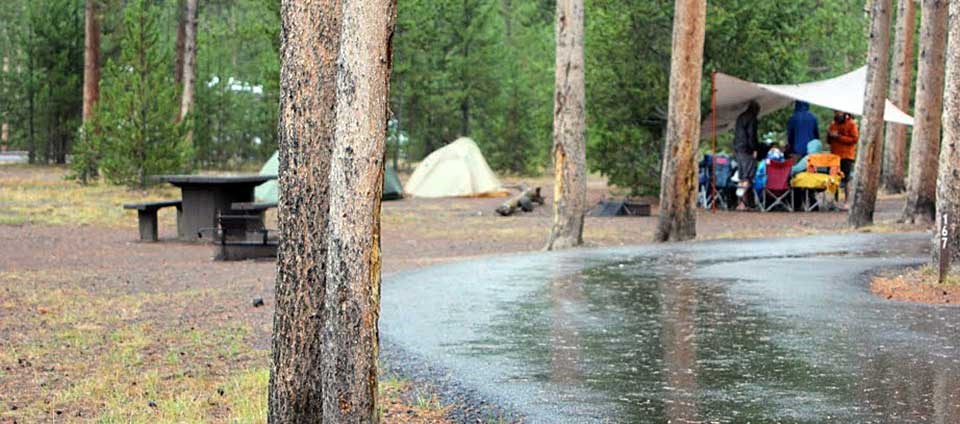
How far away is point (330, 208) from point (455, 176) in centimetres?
2930

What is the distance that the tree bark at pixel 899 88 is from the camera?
84.1ft

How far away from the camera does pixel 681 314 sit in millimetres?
10828

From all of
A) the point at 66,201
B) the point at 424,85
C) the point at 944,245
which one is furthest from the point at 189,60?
the point at 944,245

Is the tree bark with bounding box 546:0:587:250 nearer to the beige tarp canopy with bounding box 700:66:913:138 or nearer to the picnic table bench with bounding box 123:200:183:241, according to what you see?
the picnic table bench with bounding box 123:200:183:241

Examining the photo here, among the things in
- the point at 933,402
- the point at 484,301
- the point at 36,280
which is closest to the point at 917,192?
the point at 484,301

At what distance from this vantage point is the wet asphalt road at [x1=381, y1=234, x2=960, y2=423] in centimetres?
732

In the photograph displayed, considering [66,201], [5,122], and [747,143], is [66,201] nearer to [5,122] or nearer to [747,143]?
[747,143]

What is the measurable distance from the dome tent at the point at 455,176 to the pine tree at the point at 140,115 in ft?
25.6

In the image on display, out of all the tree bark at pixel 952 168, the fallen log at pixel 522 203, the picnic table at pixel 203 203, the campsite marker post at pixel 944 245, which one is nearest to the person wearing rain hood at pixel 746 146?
the fallen log at pixel 522 203

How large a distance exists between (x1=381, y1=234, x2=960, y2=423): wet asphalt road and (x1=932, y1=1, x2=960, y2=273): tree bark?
2.68 ft

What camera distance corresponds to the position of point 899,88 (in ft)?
91.6

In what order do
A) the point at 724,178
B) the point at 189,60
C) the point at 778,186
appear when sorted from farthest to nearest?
the point at 189,60
the point at 724,178
the point at 778,186

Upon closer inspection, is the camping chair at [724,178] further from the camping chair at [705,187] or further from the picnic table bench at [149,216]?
the picnic table bench at [149,216]

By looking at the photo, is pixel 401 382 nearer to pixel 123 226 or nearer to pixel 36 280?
pixel 36 280
